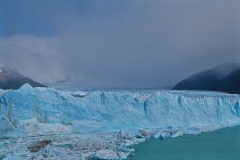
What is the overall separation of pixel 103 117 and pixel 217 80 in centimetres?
→ 1162

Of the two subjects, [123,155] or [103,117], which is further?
[103,117]

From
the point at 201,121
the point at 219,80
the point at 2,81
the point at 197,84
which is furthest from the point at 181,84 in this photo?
the point at 2,81

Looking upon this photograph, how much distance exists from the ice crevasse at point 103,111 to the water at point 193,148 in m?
1.61

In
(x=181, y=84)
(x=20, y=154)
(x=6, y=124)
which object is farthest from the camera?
(x=181, y=84)

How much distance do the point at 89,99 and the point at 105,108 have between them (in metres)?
0.71

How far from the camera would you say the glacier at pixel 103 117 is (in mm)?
9078

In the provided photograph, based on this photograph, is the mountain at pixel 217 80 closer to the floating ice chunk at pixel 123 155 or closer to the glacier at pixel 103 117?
the glacier at pixel 103 117

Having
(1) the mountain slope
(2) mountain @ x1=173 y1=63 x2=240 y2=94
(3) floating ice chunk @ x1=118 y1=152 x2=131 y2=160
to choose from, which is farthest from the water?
(2) mountain @ x1=173 y1=63 x2=240 y2=94

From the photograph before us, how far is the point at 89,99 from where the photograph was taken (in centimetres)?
1076

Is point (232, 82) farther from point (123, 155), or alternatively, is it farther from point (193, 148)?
point (123, 155)

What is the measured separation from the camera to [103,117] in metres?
10.6

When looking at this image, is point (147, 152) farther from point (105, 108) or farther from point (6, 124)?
point (6, 124)

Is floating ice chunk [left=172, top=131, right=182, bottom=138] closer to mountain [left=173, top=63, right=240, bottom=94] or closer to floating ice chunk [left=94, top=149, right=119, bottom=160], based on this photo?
floating ice chunk [left=94, top=149, right=119, bottom=160]

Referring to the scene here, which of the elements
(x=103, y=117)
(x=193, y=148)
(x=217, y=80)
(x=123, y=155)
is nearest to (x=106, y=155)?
(x=123, y=155)
